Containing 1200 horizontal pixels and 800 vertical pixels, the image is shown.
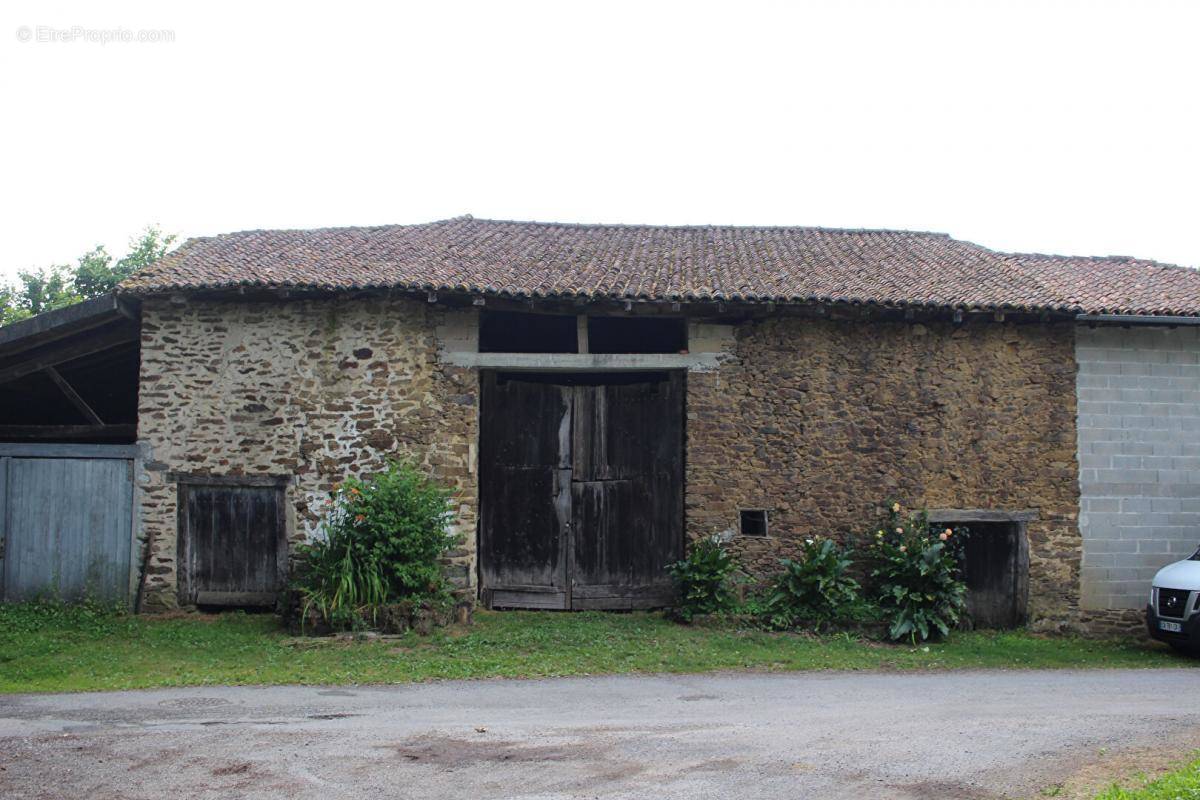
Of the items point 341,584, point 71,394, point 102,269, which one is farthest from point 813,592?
point 102,269

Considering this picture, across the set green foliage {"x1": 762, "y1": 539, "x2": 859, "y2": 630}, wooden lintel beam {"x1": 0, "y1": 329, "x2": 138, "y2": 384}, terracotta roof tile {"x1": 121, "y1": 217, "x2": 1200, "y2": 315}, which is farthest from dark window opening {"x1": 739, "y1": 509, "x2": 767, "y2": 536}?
wooden lintel beam {"x1": 0, "y1": 329, "x2": 138, "y2": 384}

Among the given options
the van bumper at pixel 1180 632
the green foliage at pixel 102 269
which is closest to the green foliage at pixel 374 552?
the van bumper at pixel 1180 632

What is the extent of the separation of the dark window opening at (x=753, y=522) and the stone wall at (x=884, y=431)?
105 mm

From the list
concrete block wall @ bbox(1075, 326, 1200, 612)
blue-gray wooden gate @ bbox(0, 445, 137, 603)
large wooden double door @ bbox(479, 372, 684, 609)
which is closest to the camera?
blue-gray wooden gate @ bbox(0, 445, 137, 603)

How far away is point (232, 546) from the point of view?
38.4 feet

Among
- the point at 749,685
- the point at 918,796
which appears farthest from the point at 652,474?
the point at 918,796

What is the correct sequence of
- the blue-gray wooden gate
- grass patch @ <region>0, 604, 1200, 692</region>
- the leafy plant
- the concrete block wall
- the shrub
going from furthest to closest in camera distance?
the concrete block wall, the blue-gray wooden gate, the shrub, the leafy plant, grass patch @ <region>0, 604, 1200, 692</region>

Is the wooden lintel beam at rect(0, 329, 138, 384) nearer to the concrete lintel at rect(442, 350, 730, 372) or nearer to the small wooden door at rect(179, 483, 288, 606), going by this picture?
the small wooden door at rect(179, 483, 288, 606)

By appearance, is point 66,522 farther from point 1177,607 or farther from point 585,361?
point 1177,607

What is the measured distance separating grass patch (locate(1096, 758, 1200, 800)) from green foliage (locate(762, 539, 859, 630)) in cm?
577

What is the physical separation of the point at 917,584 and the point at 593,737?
5.93 m

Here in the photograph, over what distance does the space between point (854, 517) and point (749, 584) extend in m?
1.56

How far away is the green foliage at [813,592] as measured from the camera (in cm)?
1121

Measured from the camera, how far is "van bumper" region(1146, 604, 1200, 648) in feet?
33.6
